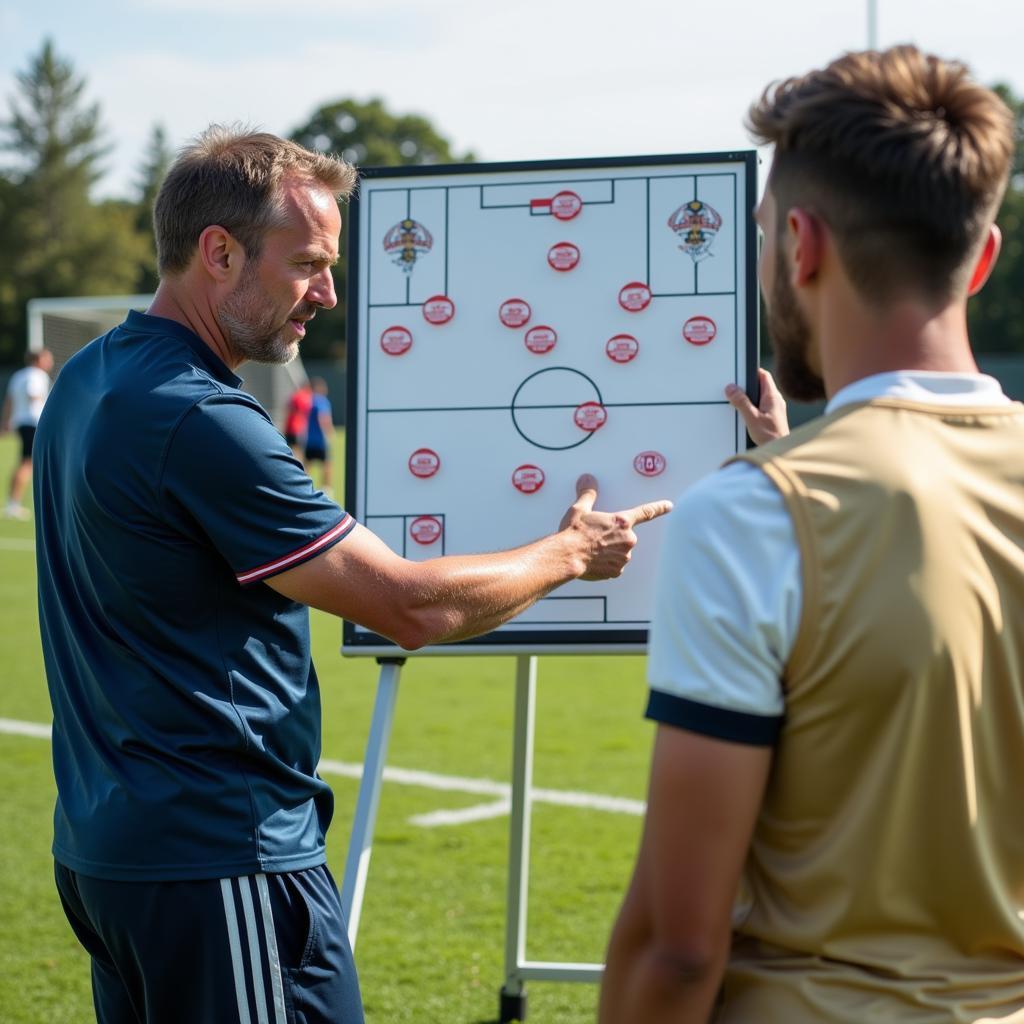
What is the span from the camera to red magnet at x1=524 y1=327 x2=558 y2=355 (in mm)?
3371

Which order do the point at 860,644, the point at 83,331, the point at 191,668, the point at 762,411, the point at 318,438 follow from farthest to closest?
the point at 83,331
the point at 318,438
the point at 762,411
the point at 191,668
the point at 860,644

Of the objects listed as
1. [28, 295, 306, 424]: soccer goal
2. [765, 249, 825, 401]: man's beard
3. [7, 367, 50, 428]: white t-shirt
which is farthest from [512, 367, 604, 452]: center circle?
[28, 295, 306, 424]: soccer goal

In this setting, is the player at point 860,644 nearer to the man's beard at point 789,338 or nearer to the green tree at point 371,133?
the man's beard at point 789,338

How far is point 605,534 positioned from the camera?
3045mm

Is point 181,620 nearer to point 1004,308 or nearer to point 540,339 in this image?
point 540,339

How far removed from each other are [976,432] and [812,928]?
1.74 ft

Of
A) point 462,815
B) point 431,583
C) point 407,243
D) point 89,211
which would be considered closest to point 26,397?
point 462,815

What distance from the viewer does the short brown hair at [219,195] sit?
97.2 inches

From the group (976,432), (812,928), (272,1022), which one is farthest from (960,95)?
(272,1022)

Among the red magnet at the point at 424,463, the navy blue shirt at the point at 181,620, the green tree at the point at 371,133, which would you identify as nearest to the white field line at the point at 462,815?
the red magnet at the point at 424,463

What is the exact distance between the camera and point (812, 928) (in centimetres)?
141

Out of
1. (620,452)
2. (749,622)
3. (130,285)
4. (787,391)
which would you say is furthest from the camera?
(130,285)

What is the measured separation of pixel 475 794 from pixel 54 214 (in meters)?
69.3

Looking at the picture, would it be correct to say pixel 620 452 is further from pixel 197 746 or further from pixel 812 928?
pixel 812 928
